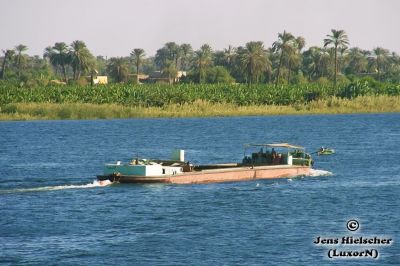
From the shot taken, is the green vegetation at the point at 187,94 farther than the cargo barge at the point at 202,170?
Yes

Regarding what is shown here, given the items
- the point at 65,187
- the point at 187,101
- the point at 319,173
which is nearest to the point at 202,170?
the point at 65,187

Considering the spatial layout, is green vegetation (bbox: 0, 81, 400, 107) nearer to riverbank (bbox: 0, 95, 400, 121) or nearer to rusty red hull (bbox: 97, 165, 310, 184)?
riverbank (bbox: 0, 95, 400, 121)

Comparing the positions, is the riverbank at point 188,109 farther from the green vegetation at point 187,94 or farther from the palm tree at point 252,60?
the palm tree at point 252,60

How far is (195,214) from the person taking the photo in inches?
2259

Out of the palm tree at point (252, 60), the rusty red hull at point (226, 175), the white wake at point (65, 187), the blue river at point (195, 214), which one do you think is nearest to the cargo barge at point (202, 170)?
the rusty red hull at point (226, 175)

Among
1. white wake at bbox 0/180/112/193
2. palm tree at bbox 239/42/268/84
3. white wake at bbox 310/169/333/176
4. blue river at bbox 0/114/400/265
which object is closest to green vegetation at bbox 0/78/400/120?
palm tree at bbox 239/42/268/84

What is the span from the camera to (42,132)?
14538cm

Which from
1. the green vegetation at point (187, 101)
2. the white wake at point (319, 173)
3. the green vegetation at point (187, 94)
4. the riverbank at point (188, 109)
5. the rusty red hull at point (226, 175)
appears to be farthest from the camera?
the green vegetation at point (187, 94)

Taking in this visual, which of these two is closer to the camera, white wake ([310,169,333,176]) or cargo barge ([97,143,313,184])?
cargo barge ([97,143,313,184])

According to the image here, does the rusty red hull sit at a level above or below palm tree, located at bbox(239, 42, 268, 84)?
below

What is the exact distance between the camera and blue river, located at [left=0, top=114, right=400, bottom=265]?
4641cm

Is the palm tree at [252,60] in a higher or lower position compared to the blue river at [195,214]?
higher

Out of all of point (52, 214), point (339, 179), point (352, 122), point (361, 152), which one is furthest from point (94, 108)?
point (52, 214)

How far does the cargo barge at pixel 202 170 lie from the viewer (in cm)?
6588
